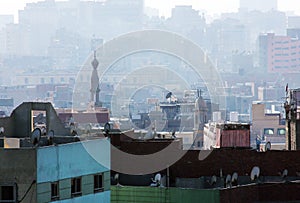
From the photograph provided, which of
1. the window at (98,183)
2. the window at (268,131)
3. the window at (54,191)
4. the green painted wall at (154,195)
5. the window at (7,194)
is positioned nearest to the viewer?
the window at (7,194)

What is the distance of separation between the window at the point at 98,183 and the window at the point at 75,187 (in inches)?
15.0

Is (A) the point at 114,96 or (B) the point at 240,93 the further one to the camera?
(B) the point at 240,93

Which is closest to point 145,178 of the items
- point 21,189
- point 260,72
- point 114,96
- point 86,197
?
point 86,197

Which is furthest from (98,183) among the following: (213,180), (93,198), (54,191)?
(213,180)

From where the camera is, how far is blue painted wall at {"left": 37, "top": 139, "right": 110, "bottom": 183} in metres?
13.6

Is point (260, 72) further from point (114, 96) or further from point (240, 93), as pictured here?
point (114, 96)

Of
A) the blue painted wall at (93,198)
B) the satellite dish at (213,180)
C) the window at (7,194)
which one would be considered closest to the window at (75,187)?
the blue painted wall at (93,198)

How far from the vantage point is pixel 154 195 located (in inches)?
645

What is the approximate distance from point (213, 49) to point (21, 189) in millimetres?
179157

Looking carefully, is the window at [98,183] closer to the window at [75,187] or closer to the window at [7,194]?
the window at [75,187]

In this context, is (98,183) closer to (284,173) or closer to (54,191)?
(54,191)

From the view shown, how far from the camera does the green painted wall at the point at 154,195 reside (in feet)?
52.8

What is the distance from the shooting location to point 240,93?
15575 centimetres

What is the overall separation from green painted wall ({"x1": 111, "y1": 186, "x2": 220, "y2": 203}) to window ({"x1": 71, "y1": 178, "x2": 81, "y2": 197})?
201 centimetres
